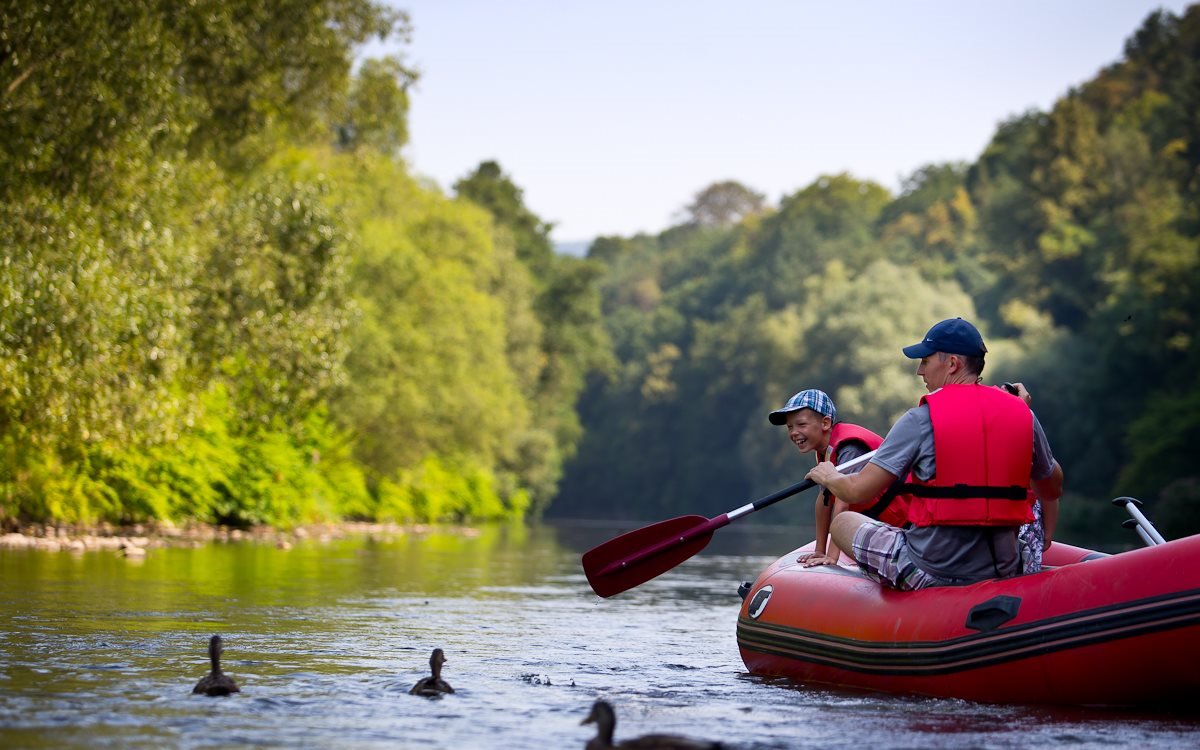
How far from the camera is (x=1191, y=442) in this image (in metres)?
29.7

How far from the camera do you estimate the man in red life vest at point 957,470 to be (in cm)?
669

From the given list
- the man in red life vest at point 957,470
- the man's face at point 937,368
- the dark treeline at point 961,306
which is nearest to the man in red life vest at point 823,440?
the man in red life vest at point 957,470

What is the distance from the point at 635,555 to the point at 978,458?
7.34ft

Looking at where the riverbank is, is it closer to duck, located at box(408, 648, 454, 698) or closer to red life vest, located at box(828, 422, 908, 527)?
red life vest, located at box(828, 422, 908, 527)

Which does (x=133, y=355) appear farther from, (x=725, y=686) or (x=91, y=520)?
(x=725, y=686)

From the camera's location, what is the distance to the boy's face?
808 centimetres

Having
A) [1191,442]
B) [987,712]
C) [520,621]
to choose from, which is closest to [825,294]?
[1191,442]

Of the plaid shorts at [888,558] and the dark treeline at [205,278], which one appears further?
the dark treeline at [205,278]

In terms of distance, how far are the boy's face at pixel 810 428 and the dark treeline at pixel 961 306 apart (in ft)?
61.5

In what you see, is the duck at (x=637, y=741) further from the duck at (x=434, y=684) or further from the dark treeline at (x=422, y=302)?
the dark treeline at (x=422, y=302)

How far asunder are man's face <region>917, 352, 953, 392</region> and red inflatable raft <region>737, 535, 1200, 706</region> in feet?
2.96

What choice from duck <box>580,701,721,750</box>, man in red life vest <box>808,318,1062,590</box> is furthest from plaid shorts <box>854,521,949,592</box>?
duck <box>580,701,721,750</box>

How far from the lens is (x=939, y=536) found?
271 inches

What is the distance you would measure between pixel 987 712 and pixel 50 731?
3.55 metres
